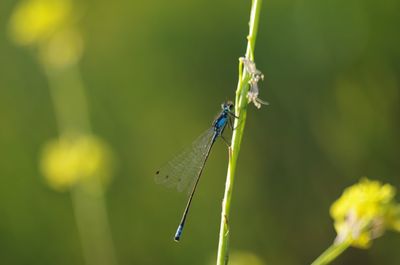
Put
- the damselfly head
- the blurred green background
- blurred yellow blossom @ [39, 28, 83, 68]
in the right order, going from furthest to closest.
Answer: the blurred green background, blurred yellow blossom @ [39, 28, 83, 68], the damselfly head

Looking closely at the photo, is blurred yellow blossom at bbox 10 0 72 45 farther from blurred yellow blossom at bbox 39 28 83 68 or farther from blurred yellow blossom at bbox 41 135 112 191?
blurred yellow blossom at bbox 41 135 112 191

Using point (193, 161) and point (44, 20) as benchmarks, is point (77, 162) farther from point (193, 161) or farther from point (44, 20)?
point (193, 161)

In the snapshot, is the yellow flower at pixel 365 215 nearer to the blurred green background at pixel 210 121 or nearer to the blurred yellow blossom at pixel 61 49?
the blurred yellow blossom at pixel 61 49

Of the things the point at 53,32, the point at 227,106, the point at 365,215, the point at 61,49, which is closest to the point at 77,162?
the point at 61,49

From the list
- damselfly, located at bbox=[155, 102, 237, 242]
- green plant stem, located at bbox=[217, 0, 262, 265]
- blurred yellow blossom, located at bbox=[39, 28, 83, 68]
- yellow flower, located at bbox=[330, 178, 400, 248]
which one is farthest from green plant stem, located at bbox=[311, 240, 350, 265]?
blurred yellow blossom, located at bbox=[39, 28, 83, 68]

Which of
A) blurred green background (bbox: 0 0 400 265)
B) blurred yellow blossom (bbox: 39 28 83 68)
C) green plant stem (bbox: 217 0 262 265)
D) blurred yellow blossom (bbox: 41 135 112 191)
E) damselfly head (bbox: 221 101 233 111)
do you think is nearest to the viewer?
green plant stem (bbox: 217 0 262 265)

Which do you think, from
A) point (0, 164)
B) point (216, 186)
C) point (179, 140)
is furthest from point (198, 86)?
point (0, 164)
